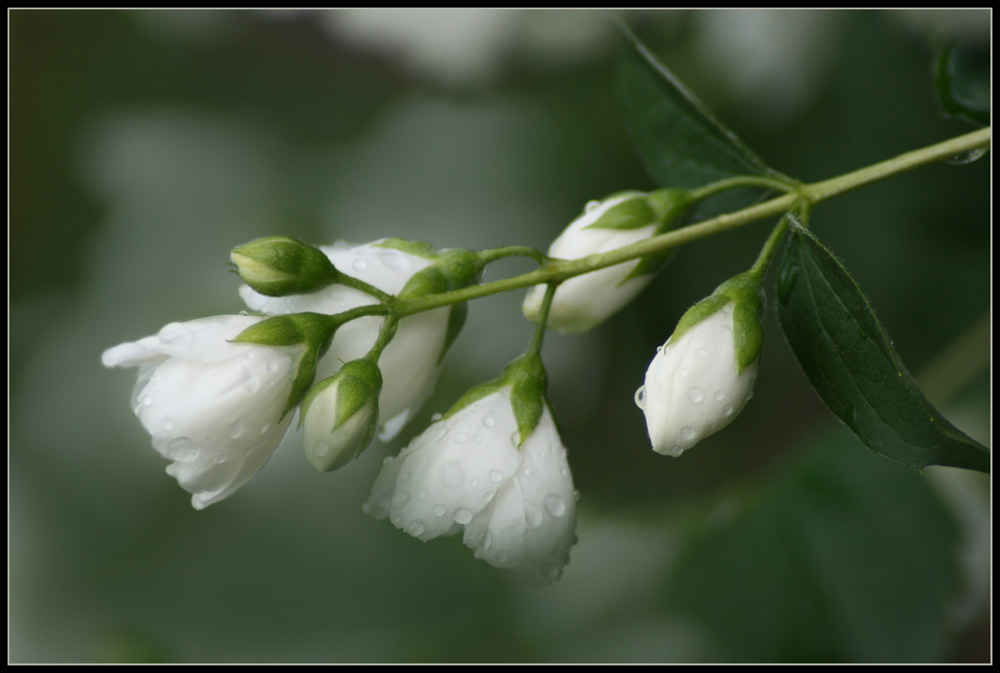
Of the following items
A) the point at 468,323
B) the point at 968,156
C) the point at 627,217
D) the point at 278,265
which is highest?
the point at 278,265

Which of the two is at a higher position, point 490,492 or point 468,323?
point 490,492

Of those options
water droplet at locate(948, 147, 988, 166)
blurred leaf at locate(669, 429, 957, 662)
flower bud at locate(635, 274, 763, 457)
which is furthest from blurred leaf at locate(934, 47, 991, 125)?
blurred leaf at locate(669, 429, 957, 662)

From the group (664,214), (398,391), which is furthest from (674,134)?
(398,391)

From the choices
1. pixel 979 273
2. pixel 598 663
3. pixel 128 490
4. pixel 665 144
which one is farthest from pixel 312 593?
pixel 979 273

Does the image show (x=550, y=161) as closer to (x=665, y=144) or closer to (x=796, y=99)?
(x=796, y=99)

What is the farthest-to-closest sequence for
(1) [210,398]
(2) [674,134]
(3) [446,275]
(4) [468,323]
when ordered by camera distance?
(4) [468,323], (2) [674,134], (3) [446,275], (1) [210,398]

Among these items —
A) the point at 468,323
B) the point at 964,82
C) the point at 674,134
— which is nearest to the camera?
the point at 964,82

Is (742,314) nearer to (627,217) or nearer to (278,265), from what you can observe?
(627,217)

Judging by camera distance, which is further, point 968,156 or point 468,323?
point 468,323
